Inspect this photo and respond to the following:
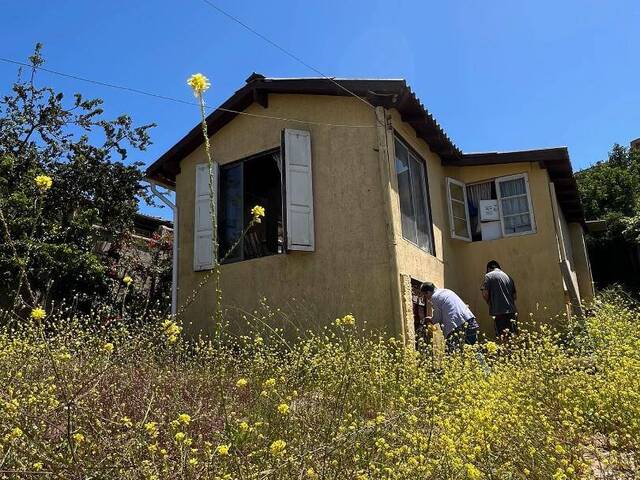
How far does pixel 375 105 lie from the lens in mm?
7402

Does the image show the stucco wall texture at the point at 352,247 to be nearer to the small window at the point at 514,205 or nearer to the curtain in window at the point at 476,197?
the small window at the point at 514,205

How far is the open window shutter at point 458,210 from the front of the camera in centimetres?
938

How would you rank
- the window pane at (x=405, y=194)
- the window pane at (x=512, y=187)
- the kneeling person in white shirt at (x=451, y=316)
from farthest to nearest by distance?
the window pane at (x=512, y=187), the window pane at (x=405, y=194), the kneeling person in white shirt at (x=451, y=316)

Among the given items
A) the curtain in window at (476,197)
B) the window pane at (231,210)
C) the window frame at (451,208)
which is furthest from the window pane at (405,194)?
the window pane at (231,210)

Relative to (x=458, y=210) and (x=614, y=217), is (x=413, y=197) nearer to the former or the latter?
(x=458, y=210)

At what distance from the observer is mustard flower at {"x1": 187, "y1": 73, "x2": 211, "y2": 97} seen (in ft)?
6.47

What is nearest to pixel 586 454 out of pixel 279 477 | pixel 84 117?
pixel 279 477

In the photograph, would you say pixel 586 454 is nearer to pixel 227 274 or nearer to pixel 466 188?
pixel 227 274

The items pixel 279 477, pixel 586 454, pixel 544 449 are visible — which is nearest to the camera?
pixel 279 477

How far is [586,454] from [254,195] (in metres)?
7.72

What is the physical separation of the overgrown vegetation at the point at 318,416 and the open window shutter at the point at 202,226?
350 cm

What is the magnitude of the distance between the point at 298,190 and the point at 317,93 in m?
1.60

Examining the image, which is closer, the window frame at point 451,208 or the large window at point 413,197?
the large window at point 413,197

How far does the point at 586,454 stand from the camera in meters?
2.88
